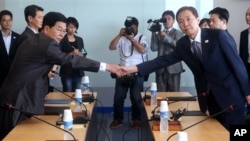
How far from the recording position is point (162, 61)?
129 inches

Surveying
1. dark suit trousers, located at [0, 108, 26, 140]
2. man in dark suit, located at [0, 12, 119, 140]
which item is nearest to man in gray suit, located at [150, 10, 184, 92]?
man in dark suit, located at [0, 12, 119, 140]

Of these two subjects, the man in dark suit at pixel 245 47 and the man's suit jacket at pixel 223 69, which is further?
the man in dark suit at pixel 245 47

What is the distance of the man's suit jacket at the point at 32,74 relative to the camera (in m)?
2.52

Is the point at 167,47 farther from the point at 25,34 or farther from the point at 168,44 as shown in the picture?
the point at 25,34

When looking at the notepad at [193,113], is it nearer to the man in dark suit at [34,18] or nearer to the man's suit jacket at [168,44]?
the man in dark suit at [34,18]

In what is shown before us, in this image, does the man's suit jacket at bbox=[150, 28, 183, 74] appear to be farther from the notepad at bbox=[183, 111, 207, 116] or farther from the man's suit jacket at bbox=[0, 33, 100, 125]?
the man's suit jacket at bbox=[0, 33, 100, 125]

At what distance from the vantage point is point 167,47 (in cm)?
498

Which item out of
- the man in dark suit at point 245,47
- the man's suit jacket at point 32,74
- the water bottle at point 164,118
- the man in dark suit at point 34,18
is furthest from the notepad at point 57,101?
the man in dark suit at point 245,47

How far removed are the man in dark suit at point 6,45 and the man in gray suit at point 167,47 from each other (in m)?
1.82

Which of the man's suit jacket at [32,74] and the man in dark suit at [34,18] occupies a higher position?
the man in dark suit at [34,18]

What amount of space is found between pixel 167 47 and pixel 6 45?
2.05 metres

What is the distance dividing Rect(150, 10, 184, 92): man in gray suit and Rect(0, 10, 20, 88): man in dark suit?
1824 millimetres

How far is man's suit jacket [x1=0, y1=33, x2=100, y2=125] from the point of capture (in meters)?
2.52

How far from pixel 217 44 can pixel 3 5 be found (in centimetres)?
409
